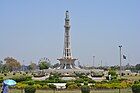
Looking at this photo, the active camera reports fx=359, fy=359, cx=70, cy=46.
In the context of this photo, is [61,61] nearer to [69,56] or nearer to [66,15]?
[69,56]

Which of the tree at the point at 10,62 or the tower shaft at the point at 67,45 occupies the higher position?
the tower shaft at the point at 67,45

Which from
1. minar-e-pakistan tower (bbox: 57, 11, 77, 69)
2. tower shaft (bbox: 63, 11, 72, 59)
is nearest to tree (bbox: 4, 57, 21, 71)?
minar-e-pakistan tower (bbox: 57, 11, 77, 69)

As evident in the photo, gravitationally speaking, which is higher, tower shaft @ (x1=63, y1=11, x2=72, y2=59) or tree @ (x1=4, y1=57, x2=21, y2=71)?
tower shaft @ (x1=63, y1=11, x2=72, y2=59)

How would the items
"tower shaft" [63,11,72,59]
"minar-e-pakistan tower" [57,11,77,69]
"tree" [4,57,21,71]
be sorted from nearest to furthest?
"minar-e-pakistan tower" [57,11,77,69], "tower shaft" [63,11,72,59], "tree" [4,57,21,71]

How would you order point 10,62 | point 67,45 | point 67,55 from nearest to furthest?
1. point 67,45
2. point 67,55
3. point 10,62

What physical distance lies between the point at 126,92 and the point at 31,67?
12723 cm

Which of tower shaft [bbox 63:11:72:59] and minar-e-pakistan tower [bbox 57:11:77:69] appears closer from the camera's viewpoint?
minar-e-pakistan tower [bbox 57:11:77:69]

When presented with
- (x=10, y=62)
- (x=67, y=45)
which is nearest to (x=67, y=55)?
(x=67, y=45)

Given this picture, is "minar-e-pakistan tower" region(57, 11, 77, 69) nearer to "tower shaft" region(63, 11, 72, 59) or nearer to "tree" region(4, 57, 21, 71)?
"tower shaft" region(63, 11, 72, 59)

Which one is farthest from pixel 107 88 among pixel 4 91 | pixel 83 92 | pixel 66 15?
pixel 66 15

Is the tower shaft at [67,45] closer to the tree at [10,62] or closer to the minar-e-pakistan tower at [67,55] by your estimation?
the minar-e-pakistan tower at [67,55]

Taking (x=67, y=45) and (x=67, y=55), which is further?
(x=67, y=55)

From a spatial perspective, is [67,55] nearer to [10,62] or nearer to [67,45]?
[67,45]

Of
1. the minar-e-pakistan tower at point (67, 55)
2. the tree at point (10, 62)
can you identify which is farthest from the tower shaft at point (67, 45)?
the tree at point (10, 62)
